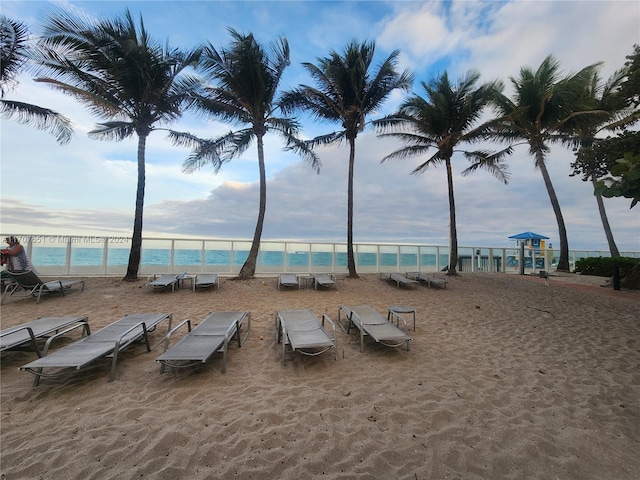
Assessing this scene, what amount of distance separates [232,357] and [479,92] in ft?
45.9

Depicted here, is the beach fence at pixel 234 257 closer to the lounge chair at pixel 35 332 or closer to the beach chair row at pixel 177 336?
the lounge chair at pixel 35 332

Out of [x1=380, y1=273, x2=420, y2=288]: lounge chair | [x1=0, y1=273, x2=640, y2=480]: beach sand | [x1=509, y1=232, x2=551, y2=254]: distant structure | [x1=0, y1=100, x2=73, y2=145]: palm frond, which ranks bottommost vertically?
[x1=0, y1=273, x2=640, y2=480]: beach sand

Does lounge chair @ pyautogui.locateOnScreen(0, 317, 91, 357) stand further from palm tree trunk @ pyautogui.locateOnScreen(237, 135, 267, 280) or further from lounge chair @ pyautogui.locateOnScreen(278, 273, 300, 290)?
palm tree trunk @ pyautogui.locateOnScreen(237, 135, 267, 280)

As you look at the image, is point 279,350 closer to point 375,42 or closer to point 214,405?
point 214,405

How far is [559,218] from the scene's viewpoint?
15742 millimetres

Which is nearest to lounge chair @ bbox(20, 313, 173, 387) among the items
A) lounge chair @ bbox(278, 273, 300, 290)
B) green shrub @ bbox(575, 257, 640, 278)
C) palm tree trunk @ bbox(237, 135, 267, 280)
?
lounge chair @ bbox(278, 273, 300, 290)

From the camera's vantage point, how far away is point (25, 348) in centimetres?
402

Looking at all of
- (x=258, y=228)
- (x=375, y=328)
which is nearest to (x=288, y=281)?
(x=258, y=228)

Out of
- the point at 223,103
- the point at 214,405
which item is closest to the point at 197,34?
the point at 223,103

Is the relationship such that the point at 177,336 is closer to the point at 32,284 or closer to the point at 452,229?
the point at 32,284

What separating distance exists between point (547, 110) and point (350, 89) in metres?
11.3

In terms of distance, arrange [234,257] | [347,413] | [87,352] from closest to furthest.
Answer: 1. [347,413]
2. [87,352]
3. [234,257]

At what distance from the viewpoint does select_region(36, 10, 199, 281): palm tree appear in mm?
8359

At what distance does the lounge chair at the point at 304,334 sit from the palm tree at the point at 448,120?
9.96m
